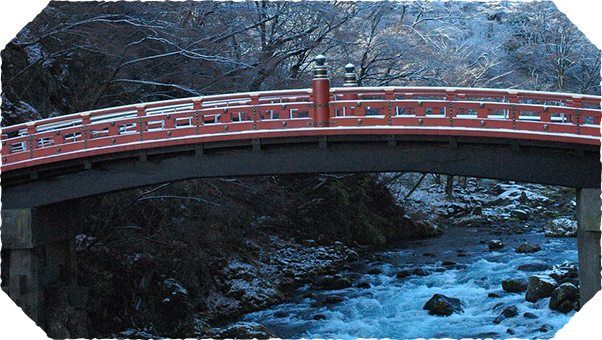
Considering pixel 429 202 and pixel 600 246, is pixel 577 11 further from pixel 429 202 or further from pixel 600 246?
pixel 600 246

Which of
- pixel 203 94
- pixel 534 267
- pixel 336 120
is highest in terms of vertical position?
pixel 203 94

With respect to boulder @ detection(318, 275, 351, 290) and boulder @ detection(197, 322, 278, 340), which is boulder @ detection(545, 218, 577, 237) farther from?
boulder @ detection(197, 322, 278, 340)

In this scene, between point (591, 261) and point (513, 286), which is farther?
point (513, 286)

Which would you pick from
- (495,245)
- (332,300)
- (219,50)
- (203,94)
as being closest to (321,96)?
(203,94)

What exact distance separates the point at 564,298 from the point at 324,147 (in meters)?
8.14

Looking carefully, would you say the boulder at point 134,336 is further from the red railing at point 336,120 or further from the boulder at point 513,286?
the boulder at point 513,286

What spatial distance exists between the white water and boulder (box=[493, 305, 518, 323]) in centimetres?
15

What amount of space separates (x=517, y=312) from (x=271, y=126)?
28.0ft

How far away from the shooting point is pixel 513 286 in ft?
58.5

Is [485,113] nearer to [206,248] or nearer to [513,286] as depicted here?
[513,286]

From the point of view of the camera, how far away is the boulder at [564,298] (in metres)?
15.6

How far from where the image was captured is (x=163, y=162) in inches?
492

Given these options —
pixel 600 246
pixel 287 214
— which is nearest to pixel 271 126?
pixel 600 246

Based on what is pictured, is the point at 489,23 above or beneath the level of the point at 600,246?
above
